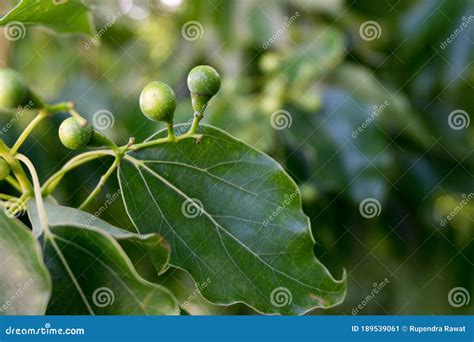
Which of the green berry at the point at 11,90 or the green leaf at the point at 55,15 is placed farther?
the green leaf at the point at 55,15

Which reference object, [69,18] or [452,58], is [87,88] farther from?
[452,58]

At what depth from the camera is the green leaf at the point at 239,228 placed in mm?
942

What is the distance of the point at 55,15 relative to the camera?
0.99 metres

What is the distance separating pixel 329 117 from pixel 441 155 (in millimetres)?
297

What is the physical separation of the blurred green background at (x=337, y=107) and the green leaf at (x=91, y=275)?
62 cm

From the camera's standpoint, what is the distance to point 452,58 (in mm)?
1607

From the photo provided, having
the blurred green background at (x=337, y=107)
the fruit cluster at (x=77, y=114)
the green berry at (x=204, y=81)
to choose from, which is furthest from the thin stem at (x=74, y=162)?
the blurred green background at (x=337, y=107)

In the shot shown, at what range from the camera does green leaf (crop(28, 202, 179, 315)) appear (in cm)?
83

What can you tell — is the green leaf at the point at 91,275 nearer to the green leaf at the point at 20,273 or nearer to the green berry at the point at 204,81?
the green leaf at the point at 20,273

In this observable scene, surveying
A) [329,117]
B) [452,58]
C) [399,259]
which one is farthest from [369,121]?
[399,259]

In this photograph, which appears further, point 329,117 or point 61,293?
point 329,117

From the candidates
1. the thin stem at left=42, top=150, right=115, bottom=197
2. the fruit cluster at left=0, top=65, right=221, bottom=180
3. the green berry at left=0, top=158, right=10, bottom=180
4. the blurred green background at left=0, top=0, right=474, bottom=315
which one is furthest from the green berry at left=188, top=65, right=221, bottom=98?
the blurred green background at left=0, top=0, right=474, bottom=315

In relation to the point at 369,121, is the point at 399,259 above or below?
below

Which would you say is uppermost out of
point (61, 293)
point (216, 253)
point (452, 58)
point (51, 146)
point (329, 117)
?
point (452, 58)
